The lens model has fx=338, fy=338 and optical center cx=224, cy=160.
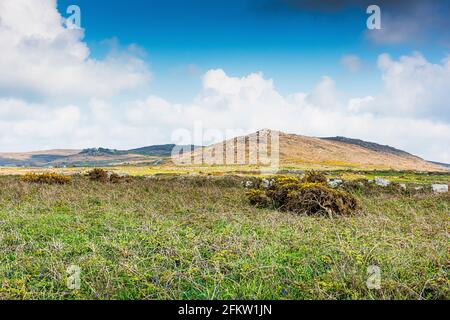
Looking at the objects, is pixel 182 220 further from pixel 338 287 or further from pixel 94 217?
pixel 338 287

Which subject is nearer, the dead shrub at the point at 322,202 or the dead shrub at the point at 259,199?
the dead shrub at the point at 322,202

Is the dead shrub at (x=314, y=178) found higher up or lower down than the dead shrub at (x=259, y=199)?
higher up

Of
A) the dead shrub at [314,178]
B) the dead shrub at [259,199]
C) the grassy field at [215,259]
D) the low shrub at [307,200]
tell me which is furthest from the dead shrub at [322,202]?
the dead shrub at [314,178]

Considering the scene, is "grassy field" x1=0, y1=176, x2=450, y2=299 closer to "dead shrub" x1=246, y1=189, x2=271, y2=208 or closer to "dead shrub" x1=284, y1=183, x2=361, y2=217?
"dead shrub" x1=284, y1=183, x2=361, y2=217

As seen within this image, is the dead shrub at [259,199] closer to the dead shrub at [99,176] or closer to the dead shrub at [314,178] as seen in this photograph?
the dead shrub at [314,178]

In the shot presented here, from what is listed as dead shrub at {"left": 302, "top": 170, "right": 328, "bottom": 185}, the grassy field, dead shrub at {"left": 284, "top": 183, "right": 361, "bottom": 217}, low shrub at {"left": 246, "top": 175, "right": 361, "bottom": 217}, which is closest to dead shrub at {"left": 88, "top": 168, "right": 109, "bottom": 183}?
low shrub at {"left": 246, "top": 175, "right": 361, "bottom": 217}

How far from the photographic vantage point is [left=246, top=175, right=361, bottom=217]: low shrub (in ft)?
37.8

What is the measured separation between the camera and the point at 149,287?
4559 mm

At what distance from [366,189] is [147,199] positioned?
12951 mm

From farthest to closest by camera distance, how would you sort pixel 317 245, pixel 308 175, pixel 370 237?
1. pixel 308 175
2. pixel 370 237
3. pixel 317 245

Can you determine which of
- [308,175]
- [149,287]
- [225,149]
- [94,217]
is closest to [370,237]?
[149,287]

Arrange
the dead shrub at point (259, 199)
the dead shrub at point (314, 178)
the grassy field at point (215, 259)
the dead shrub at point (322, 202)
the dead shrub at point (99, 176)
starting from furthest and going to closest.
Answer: the dead shrub at point (99, 176) → the dead shrub at point (314, 178) → the dead shrub at point (259, 199) → the dead shrub at point (322, 202) → the grassy field at point (215, 259)

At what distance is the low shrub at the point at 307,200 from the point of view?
11.5 m

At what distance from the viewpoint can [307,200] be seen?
1194 centimetres
